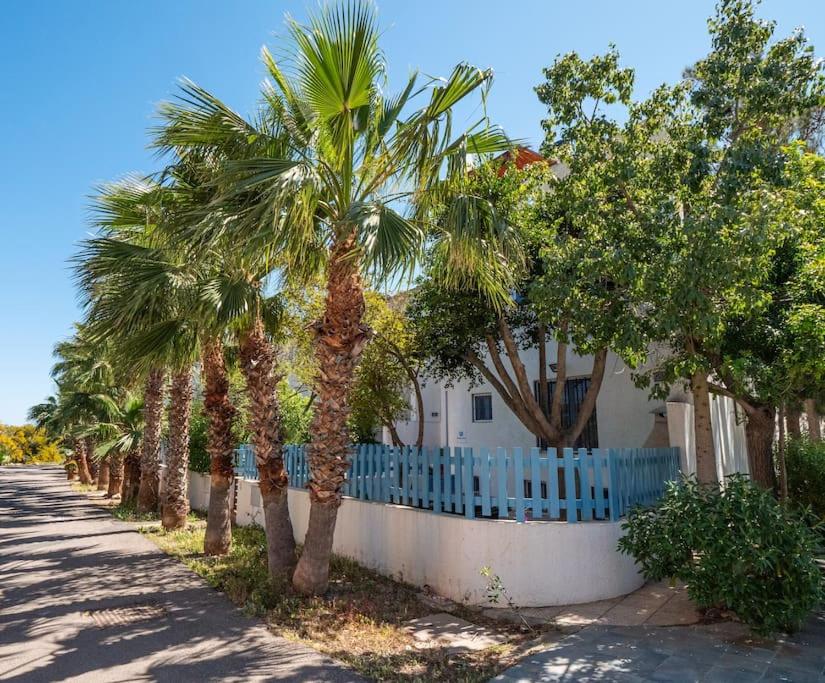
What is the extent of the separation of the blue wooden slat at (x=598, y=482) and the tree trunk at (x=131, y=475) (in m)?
16.8

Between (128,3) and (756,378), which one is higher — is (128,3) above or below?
above

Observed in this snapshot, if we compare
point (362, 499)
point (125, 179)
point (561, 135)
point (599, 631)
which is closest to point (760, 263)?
point (561, 135)

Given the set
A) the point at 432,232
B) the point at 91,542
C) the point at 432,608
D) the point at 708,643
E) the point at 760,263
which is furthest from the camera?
the point at 91,542

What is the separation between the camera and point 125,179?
9.88 meters

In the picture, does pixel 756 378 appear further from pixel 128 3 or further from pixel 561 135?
pixel 128 3

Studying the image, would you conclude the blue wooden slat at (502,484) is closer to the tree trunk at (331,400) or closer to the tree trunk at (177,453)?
the tree trunk at (331,400)

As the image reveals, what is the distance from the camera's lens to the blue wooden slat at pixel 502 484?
7043 millimetres

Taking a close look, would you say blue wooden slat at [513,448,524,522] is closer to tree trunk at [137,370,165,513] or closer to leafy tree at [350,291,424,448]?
leafy tree at [350,291,424,448]

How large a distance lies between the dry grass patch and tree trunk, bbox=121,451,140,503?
10.7 meters

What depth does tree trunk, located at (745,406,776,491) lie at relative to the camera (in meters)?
9.49

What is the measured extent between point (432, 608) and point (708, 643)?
309 centimetres

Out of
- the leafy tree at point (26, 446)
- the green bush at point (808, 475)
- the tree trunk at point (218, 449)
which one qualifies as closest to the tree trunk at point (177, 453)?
the tree trunk at point (218, 449)

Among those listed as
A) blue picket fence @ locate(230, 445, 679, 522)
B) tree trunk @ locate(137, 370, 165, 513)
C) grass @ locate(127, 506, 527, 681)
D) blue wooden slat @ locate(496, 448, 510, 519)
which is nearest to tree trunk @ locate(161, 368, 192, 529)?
tree trunk @ locate(137, 370, 165, 513)

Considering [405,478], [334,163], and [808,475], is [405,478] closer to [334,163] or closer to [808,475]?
[334,163]
